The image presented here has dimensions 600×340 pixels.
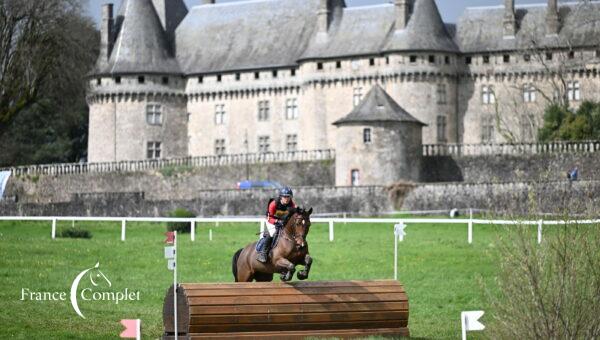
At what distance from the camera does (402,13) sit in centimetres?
7212

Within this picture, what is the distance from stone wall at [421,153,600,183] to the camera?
60.8 metres

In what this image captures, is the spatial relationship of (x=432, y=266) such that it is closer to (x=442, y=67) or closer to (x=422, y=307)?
(x=422, y=307)

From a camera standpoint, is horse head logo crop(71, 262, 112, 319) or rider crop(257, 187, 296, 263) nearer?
rider crop(257, 187, 296, 263)

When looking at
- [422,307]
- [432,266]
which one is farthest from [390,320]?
[432,266]

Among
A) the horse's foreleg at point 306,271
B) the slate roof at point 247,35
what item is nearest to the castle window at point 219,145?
the slate roof at point 247,35

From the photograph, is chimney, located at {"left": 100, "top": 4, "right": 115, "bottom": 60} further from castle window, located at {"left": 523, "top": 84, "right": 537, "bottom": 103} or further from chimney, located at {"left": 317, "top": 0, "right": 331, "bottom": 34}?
castle window, located at {"left": 523, "top": 84, "right": 537, "bottom": 103}

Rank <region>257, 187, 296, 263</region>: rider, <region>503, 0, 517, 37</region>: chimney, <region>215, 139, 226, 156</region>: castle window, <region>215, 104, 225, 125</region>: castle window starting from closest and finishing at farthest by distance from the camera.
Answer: <region>257, 187, 296, 263</region>: rider → <region>503, 0, 517, 37</region>: chimney → <region>215, 139, 226, 156</region>: castle window → <region>215, 104, 225, 125</region>: castle window

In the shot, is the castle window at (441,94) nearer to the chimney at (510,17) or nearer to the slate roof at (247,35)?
the chimney at (510,17)

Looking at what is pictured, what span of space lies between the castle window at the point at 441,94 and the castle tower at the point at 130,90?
14.2 meters

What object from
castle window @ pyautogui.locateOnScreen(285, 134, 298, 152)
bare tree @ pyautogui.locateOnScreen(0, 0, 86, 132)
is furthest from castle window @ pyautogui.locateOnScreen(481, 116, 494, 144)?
bare tree @ pyautogui.locateOnScreen(0, 0, 86, 132)

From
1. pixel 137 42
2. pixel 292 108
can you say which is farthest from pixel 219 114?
pixel 137 42

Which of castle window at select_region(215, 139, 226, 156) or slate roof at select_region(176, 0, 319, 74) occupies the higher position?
slate roof at select_region(176, 0, 319, 74)

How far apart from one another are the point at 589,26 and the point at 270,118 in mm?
16400

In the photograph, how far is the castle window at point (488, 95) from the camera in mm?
73062
